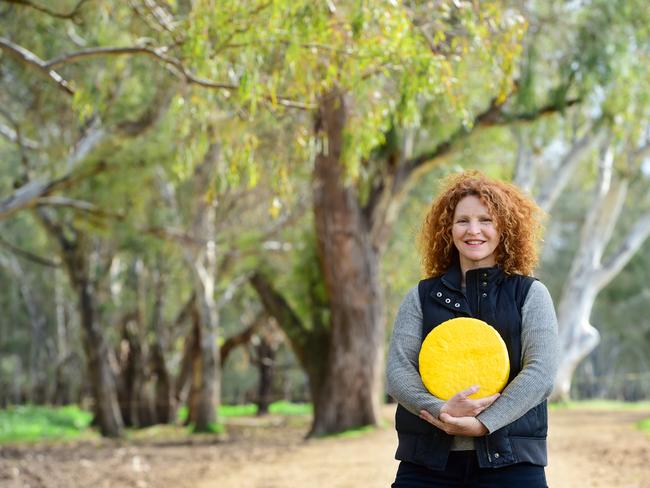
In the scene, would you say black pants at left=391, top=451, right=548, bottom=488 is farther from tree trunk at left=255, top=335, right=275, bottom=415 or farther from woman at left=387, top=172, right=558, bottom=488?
tree trunk at left=255, top=335, right=275, bottom=415

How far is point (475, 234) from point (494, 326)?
316mm

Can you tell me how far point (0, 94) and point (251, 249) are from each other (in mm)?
5498

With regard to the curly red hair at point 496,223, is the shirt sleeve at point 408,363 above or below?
below

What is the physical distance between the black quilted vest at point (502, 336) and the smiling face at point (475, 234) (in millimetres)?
53

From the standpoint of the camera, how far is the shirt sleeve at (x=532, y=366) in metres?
2.90

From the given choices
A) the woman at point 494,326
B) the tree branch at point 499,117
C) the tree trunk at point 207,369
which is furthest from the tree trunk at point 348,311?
the woman at point 494,326

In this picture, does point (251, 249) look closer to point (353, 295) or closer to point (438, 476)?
point (353, 295)

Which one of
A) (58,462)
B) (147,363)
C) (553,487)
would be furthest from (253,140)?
(147,363)

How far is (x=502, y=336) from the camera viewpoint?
3.06 metres

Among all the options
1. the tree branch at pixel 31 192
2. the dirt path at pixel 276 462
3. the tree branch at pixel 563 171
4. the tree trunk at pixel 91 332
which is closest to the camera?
the dirt path at pixel 276 462

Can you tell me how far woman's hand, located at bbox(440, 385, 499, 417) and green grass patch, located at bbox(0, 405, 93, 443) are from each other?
17224 millimetres

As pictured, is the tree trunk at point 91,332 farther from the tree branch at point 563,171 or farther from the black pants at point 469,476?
the black pants at point 469,476

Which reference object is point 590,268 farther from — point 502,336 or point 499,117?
point 502,336

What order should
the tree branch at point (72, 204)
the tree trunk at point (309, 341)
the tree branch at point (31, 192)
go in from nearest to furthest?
the tree branch at point (31, 192)
the tree branch at point (72, 204)
the tree trunk at point (309, 341)
